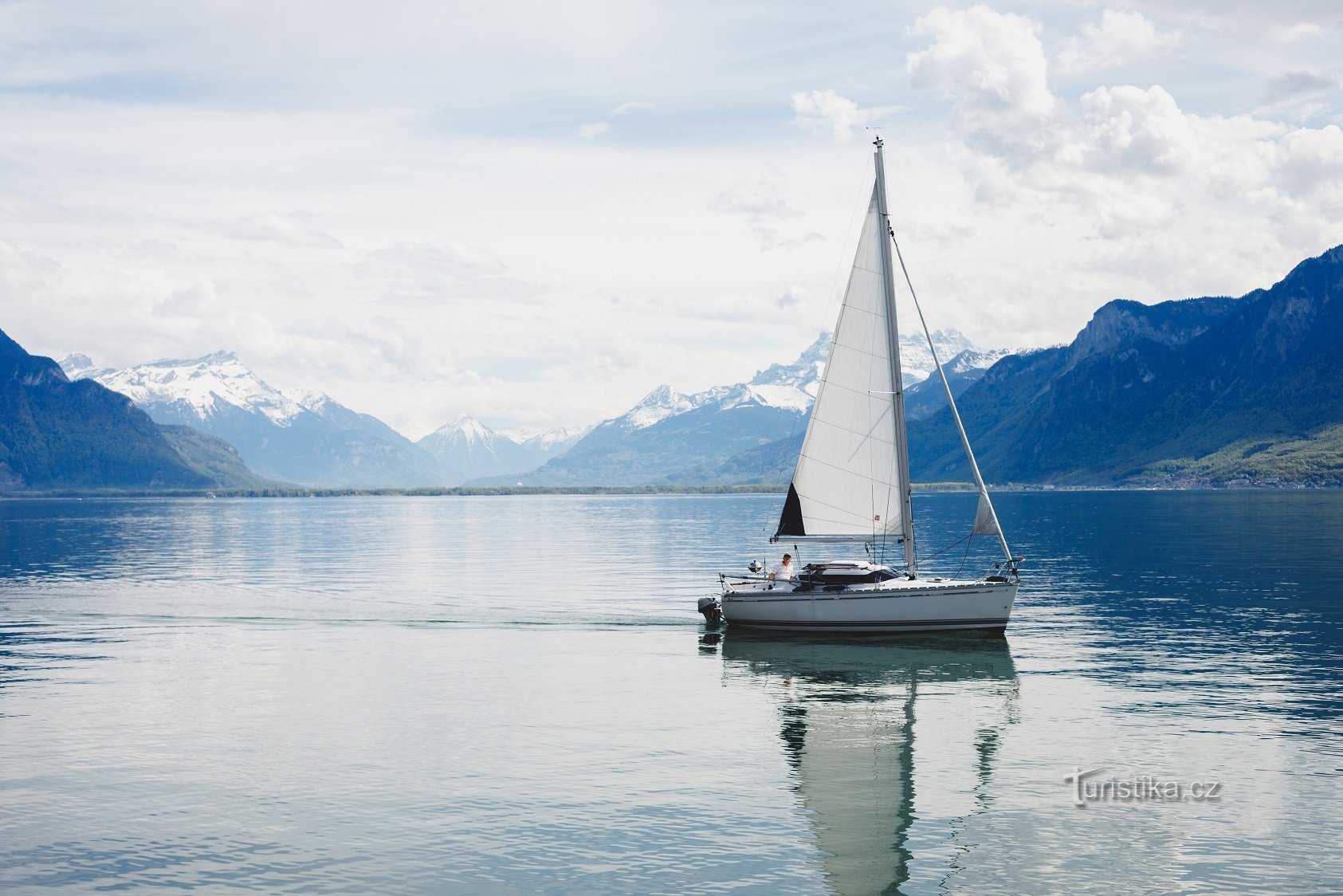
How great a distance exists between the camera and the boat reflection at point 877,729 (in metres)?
30.0

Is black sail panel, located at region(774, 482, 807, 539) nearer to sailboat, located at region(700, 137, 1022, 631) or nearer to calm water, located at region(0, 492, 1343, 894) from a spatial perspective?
sailboat, located at region(700, 137, 1022, 631)

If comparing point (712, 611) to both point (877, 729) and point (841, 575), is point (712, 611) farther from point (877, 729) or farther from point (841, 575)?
point (877, 729)

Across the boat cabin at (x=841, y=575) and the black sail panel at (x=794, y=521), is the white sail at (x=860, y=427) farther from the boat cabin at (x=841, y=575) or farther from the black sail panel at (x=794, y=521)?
the boat cabin at (x=841, y=575)

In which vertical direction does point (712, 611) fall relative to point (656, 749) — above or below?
above

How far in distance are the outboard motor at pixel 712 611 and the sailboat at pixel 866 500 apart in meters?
2.22

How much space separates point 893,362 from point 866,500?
7.52 meters

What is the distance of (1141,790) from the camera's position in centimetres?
3359

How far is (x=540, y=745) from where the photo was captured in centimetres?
4025

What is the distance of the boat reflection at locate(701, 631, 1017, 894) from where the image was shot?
98.4ft

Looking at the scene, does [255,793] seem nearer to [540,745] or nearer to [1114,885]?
[540,745]

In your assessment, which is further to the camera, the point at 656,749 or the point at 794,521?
the point at 794,521

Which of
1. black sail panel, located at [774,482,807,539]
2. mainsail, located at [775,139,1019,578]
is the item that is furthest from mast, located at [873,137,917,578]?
black sail panel, located at [774,482,807,539]

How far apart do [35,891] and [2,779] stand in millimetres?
10870

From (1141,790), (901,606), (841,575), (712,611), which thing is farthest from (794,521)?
(1141,790)
